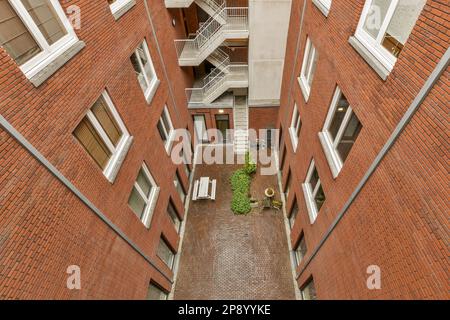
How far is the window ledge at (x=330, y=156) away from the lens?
5742mm

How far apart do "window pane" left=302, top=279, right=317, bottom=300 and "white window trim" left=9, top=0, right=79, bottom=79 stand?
10167 millimetres

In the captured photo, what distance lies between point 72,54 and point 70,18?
0.81 meters

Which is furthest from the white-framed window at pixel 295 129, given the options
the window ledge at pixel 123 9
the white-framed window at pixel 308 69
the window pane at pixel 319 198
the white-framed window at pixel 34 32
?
the white-framed window at pixel 34 32

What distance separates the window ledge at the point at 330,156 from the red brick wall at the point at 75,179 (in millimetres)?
5686

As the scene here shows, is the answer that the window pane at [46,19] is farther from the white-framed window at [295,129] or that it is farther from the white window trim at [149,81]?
the white-framed window at [295,129]

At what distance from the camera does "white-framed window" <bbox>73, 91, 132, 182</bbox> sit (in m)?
5.18

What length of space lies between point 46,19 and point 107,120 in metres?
2.32

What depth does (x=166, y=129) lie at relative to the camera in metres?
10.6

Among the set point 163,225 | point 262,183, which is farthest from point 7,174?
point 262,183

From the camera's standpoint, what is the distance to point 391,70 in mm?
3646

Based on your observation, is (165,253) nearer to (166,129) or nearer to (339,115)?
(166,129)

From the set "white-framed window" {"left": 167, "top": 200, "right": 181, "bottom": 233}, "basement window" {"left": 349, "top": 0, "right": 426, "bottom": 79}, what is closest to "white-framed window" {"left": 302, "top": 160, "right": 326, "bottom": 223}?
"basement window" {"left": 349, "top": 0, "right": 426, "bottom": 79}

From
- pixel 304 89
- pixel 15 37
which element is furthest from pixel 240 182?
pixel 15 37

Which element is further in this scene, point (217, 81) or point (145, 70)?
point (217, 81)
